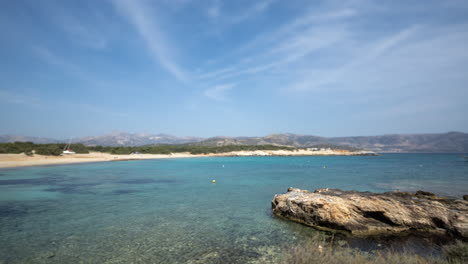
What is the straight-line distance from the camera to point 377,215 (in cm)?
1225

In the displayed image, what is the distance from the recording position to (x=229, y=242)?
392 inches

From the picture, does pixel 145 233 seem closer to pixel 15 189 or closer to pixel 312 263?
pixel 312 263

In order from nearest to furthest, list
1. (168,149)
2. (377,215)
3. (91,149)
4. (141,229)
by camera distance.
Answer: (141,229), (377,215), (91,149), (168,149)

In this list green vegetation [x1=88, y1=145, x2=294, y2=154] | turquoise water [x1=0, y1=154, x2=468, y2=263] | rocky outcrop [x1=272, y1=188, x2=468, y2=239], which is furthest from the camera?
green vegetation [x1=88, y1=145, x2=294, y2=154]

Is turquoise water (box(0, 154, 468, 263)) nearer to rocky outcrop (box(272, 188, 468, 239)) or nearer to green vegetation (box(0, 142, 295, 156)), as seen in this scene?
rocky outcrop (box(272, 188, 468, 239))

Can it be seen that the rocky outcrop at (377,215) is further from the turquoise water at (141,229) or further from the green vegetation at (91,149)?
the green vegetation at (91,149)

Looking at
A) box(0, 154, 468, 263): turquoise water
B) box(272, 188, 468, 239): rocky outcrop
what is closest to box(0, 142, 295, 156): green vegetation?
box(0, 154, 468, 263): turquoise water

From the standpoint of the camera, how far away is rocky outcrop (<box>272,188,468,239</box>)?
11.2 metres

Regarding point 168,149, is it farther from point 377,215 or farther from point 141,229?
point 377,215

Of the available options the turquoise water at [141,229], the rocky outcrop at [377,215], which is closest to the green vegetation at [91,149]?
the turquoise water at [141,229]

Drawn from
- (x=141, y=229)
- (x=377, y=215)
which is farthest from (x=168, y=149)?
(x=377, y=215)

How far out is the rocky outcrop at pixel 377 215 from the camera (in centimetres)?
1119

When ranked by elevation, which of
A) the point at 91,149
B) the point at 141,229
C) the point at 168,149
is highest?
the point at 91,149

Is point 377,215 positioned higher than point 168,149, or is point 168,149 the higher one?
point 168,149
